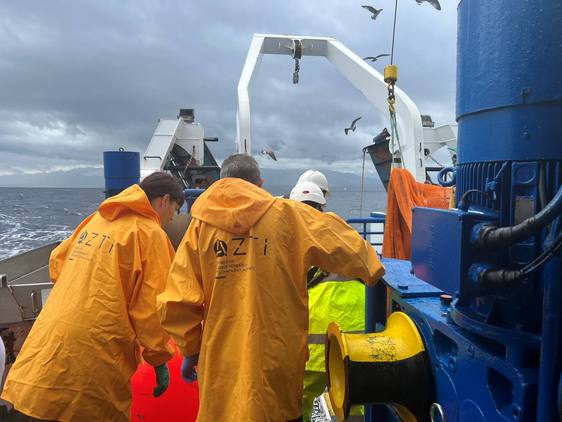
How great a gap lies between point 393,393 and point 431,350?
0.24 m

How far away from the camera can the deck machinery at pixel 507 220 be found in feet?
4.10

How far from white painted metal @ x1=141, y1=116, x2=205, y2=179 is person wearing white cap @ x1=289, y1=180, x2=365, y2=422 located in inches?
269

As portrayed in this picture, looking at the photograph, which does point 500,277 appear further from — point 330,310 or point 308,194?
point 308,194

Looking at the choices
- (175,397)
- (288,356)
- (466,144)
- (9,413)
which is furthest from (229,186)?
(9,413)

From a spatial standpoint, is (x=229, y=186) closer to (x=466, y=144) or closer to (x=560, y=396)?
(x=466, y=144)

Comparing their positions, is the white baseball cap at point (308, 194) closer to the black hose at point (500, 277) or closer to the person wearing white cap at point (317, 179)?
the person wearing white cap at point (317, 179)

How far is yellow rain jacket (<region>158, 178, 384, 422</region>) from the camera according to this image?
204cm

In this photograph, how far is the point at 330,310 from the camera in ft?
9.36

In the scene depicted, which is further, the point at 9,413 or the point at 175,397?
the point at 9,413

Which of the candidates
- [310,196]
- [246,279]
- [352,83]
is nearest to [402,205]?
[310,196]

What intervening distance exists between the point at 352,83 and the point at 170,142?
4.65 metres

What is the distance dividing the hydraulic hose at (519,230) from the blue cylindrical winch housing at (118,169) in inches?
189

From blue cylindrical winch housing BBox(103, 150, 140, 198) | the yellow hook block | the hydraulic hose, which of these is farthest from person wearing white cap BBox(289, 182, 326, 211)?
blue cylindrical winch housing BBox(103, 150, 140, 198)

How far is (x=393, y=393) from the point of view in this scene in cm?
188
